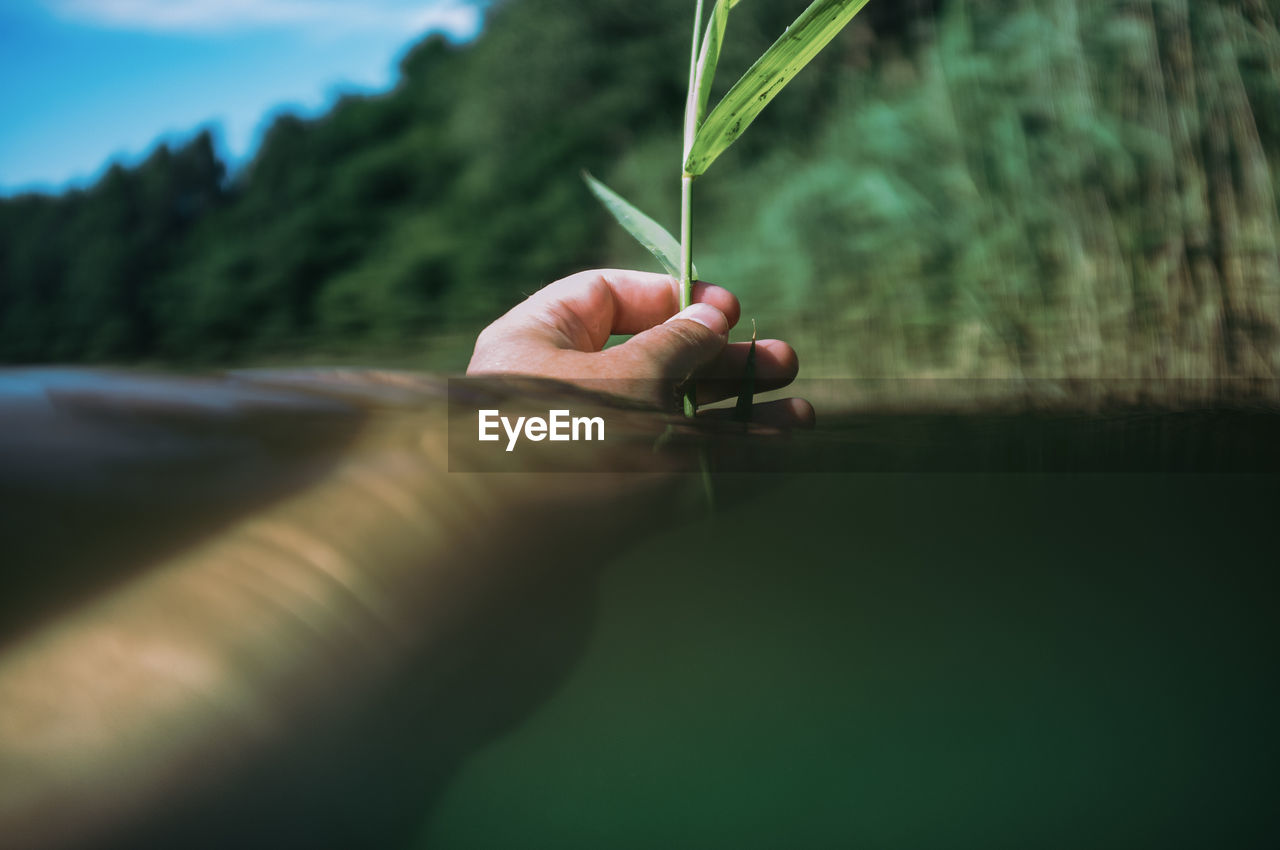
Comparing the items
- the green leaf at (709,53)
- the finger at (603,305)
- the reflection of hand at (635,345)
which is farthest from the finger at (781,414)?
the green leaf at (709,53)

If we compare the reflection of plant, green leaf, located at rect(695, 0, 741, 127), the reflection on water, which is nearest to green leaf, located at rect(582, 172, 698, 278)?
the reflection of plant

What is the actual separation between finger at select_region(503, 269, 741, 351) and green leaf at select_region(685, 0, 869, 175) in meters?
0.16

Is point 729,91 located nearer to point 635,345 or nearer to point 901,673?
point 635,345

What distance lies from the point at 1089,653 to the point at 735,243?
2.47 metres

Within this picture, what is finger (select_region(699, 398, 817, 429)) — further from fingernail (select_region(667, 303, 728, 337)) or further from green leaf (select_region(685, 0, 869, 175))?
green leaf (select_region(685, 0, 869, 175))

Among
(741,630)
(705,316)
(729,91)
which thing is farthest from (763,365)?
(741,630)

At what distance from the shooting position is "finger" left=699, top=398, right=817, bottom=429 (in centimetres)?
71

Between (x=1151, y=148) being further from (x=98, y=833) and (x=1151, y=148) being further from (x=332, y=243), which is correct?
(x=332, y=243)

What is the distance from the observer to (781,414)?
0.74m

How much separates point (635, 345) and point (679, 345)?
37mm

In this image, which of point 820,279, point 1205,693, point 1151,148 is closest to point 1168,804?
point 1205,693

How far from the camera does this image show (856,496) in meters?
0.64

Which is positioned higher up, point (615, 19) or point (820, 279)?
point (615, 19)

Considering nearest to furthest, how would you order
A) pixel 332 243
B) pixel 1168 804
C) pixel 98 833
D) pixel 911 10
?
1. pixel 98 833
2. pixel 1168 804
3. pixel 911 10
4. pixel 332 243
